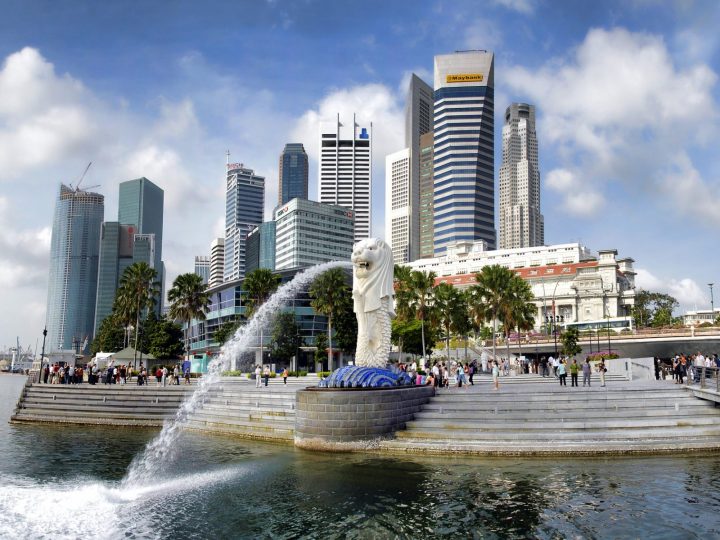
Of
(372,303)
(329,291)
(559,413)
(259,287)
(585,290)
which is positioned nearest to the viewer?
(559,413)

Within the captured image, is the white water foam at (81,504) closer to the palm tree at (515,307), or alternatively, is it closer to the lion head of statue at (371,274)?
the lion head of statue at (371,274)

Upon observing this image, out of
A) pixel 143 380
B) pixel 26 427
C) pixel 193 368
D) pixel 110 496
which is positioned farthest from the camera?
pixel 193 368

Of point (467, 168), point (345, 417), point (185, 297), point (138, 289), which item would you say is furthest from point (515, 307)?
point (467, 168)

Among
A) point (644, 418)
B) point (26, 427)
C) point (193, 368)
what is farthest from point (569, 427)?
point (193, 368)

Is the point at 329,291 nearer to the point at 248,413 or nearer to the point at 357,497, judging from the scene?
the point at 248,413

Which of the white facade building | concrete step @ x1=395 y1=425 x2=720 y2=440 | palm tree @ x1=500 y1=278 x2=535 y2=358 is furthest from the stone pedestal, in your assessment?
the white facade building

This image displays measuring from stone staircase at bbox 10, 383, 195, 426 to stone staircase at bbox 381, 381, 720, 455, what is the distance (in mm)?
16654

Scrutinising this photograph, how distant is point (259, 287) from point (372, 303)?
30.0 metres

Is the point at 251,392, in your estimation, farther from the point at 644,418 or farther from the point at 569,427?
the point at 644,418

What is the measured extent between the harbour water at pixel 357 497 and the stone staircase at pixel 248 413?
13.2ft

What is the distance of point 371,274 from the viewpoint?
27.4m

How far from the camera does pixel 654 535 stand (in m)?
12.8

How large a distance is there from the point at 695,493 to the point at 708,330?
67.3m

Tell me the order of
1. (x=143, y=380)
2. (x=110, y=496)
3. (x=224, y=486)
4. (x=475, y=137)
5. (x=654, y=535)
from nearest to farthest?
(x=654, y=535) → (x=110, y=496) → (x=224, y=486) → (x=143, y=380) → (x=475, y=137)
